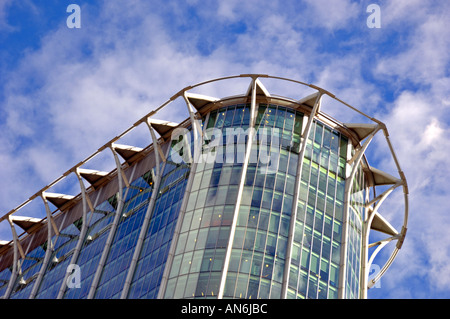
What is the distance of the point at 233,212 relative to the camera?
61531 millimetres

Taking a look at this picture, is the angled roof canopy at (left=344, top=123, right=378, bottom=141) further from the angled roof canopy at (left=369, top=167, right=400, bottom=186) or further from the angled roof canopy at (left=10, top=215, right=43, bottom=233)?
the angled roof canopy at (left=10, top=215, right=43, bottom=233)

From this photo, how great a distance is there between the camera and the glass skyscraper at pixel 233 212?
193ft

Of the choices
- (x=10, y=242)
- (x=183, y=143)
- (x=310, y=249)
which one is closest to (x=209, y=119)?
(x=183, y=143)

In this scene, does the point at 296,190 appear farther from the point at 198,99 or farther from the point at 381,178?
the point at 198,99

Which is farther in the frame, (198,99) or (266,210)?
(198,99)

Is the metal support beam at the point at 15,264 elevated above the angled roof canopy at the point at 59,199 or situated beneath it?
situated beneath

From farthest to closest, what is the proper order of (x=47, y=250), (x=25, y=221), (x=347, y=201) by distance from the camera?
(x=25, y=221)
(x=47, y=250)
(x=347, y=201)

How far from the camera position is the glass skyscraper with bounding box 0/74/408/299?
5881cm

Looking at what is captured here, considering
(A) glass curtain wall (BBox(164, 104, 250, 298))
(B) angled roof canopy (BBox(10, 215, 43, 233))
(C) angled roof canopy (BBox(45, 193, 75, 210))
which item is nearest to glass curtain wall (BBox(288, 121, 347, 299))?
(A) glass curtain wall (BBox(164, 104, 250, 298))

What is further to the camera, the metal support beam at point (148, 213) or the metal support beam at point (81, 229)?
the metal support beam at point (81, 229)

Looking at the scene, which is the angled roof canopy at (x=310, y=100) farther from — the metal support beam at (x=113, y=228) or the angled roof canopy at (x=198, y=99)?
the metal support beam at (x=113, y=228)

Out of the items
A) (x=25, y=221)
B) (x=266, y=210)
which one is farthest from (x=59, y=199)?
(x=266, y=210)

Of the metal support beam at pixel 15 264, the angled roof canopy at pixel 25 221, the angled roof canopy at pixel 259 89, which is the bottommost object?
the metal support beam at pixel 15 264

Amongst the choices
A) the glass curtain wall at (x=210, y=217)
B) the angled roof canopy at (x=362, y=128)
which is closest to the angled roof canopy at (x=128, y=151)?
the glass curtain wall at (x=210, y=217)
